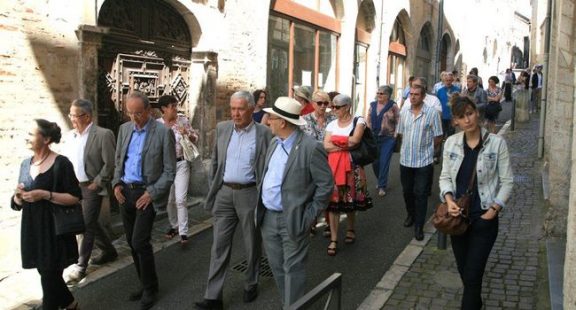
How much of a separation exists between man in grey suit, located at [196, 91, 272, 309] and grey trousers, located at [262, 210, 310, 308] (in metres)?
0.50

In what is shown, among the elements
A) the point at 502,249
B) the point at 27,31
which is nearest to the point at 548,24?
the point at 502,249

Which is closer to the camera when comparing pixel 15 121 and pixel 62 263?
pixel 62 263

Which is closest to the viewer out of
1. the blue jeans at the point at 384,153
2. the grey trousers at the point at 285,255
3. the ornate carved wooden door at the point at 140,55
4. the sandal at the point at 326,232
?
the grey trousers at the point at 285,255

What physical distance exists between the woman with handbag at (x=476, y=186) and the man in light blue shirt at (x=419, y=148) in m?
2.30

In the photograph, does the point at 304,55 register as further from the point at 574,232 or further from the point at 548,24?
the point at 574,232

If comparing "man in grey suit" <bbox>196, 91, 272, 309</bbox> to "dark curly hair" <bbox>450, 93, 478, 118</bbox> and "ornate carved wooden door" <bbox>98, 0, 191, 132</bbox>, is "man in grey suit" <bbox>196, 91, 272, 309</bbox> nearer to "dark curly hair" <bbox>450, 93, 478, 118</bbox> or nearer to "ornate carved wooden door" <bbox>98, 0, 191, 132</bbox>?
"dark curly hair" <bbox>450, 93, 478, 118</bbox>

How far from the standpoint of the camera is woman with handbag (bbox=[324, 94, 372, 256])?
19.2 ft

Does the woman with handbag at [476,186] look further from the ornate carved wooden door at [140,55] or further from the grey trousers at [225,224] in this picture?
the ornate carved wooden door at [140,55]

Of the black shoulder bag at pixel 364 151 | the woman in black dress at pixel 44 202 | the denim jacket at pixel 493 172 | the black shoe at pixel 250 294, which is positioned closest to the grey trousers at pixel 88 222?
the woman in black dress at pixel 44 202

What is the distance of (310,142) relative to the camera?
4.02 metres

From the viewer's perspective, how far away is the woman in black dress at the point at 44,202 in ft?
13.5

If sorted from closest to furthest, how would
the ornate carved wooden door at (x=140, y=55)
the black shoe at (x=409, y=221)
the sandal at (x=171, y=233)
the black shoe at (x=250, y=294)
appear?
1. the black shoe at (x=250, y=294)
2. the sandal at (x=171, y=233)
3. the black shoe at (x=409, y=221)
4. the ornate carved wooden door at (x=140, y=55)

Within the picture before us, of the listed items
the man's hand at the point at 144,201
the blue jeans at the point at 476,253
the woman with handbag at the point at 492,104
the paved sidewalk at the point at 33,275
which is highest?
the woman with handbag at the point at 492,104

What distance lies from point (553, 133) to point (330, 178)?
11.7 ft
